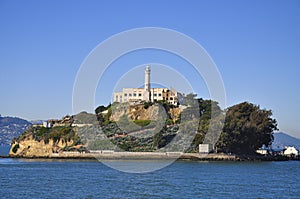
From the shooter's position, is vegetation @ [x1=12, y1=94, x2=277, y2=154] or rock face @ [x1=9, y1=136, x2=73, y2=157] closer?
vegetation @ [x1=12, y1=94, x2=277, y2=154]

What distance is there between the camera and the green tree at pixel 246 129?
69.4 m

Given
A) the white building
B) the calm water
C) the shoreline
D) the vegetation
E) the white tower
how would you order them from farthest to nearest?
the white tower < the white building < the vegetation < the shoreline < the calm water

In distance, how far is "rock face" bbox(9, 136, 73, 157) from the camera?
8293 centimetres

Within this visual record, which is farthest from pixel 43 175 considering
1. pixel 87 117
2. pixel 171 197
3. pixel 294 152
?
pixel 294 152

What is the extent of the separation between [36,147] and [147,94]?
76.7ft

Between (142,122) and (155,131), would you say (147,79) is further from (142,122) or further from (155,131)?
(155,131)

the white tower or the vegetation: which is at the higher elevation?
the white tower

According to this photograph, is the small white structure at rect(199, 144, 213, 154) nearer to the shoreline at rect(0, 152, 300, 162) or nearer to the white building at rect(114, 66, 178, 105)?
the shoreline at rect(0, 152, 300, 162)

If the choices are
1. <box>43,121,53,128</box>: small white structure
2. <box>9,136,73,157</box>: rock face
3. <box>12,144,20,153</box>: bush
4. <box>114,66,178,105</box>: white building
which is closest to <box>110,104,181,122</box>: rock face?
<box>114,66,178,105</box>: white building

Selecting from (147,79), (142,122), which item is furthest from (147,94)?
(142,122)

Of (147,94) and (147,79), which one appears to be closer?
(147,94)

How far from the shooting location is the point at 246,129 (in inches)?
2785

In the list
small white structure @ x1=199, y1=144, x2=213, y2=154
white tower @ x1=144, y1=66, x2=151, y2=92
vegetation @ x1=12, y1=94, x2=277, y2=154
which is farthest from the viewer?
white tower @ x1=144, y1=66, x2=151, y2=92

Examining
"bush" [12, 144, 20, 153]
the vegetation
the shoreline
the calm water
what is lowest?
the calm water
